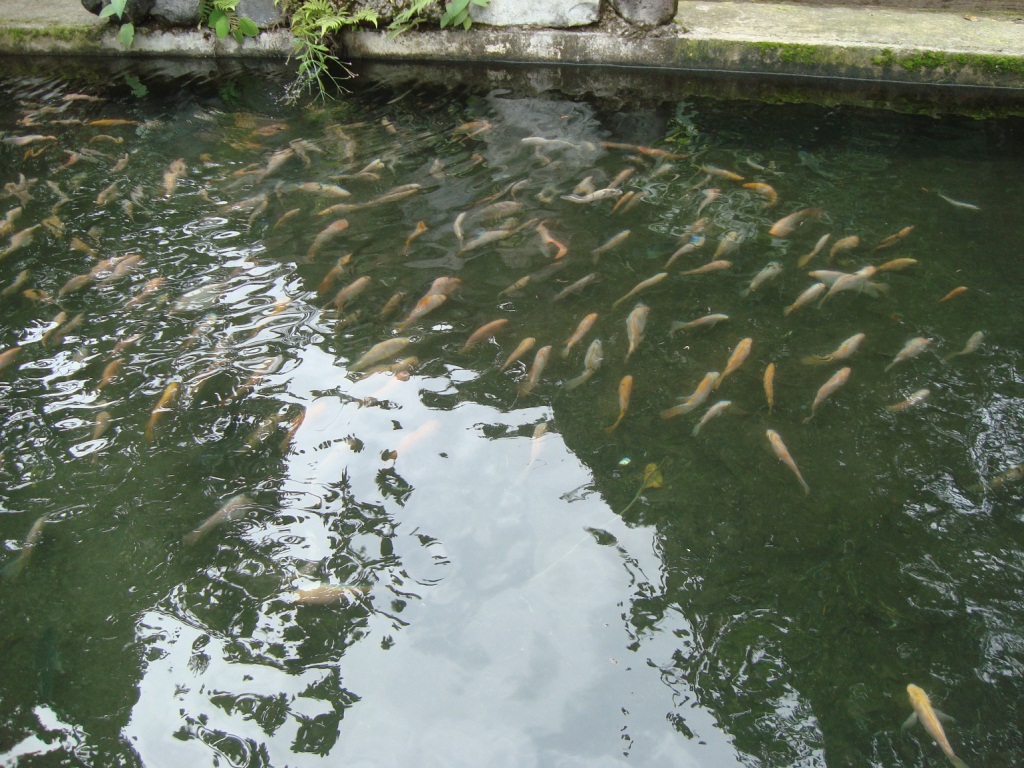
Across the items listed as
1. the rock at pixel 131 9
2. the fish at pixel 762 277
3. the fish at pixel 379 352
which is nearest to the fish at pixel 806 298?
the fish at pixel 762 277

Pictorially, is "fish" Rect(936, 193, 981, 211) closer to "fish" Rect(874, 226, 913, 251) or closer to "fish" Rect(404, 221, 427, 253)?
"fish" Rect(874, 226, 913, 251)

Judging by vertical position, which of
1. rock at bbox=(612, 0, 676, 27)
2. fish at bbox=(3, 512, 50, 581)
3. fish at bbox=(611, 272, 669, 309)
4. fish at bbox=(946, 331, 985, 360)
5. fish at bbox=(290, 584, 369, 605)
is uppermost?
rock at bbox=(612, 0, 676, 27)

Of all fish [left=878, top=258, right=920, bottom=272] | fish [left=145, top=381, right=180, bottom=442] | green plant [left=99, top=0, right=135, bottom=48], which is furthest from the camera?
green plant [left=99, top=0, right=135, bottom=48]

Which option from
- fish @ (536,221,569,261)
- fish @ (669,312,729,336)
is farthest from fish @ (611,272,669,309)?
fish @ (536,221,569,261)

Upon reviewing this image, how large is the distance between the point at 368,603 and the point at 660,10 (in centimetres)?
633

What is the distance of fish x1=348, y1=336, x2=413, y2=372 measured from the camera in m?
4.16

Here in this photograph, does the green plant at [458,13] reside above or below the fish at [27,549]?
above

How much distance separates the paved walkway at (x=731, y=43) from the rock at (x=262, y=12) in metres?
0.12

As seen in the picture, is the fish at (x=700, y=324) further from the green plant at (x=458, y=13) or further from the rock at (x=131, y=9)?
the rock at (x=131, y=9)

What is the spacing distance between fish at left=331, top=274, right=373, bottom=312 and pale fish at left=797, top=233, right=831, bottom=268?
8.61 feet

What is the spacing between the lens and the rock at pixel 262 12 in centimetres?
822

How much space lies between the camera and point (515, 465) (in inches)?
142

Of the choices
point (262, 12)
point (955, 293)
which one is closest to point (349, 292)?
point (955, 293)

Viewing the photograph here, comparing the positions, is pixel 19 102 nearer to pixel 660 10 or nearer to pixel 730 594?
pixel 660 10
